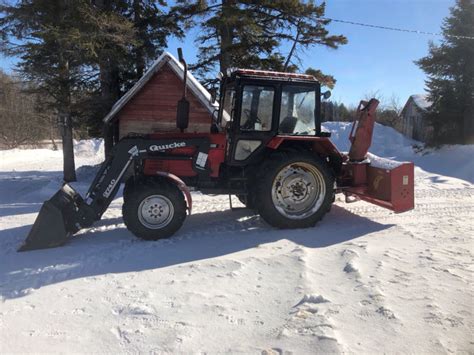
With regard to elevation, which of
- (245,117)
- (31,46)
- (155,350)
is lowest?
(155,350)

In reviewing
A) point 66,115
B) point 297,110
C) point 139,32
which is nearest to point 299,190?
point 297,110

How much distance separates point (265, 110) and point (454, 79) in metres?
18.2

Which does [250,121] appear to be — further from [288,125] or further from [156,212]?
[156,212]

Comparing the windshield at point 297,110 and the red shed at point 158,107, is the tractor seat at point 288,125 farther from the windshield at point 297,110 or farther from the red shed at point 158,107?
the red shed at point 158,107

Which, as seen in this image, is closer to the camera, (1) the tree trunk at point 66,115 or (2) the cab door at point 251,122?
(2) the cab door at point 251,122

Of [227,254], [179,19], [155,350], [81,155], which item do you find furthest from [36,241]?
[81,155]

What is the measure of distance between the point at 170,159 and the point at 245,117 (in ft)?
4.26

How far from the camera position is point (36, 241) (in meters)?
5.41

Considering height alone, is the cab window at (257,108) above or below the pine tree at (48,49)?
below

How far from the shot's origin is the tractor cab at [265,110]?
20.4ft

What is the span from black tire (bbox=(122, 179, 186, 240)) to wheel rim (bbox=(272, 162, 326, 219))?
1.57 m

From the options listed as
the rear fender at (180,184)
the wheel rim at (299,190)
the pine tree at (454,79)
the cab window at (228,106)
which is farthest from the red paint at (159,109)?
the pine tree at (454,79)

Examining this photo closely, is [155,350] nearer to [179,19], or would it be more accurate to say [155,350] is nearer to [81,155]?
[179,19]

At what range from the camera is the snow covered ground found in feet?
10.4
